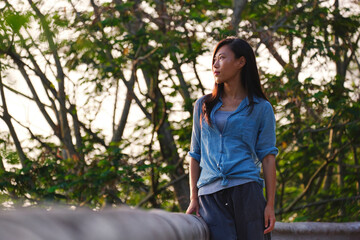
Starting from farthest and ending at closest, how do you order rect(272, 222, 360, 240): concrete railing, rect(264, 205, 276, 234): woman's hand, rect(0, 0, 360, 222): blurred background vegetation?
rect(0, 0, 360, 222): blurred background vegetation < rect(272, 222, 360, 240): concrete railing < rect(264, 205, 276, 234): woman's hand

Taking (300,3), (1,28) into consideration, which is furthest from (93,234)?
(300,3)

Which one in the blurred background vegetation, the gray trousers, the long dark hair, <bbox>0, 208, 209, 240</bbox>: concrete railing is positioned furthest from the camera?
the blurred background vegetation

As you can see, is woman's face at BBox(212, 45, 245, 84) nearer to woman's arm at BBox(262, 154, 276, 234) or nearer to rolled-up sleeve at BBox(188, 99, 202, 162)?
rolled-up sleeve at BBox(188, 99, 202, 162)

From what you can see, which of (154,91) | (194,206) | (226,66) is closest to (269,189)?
(194,206)

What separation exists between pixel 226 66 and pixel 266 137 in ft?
1.30

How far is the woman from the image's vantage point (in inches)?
107

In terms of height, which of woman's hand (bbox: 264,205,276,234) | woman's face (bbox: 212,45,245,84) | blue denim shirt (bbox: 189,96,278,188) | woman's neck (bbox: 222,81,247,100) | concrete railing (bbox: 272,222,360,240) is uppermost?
woman's face (bbox: 212,45,245,84)

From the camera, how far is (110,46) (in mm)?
8039

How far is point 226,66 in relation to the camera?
2990mm

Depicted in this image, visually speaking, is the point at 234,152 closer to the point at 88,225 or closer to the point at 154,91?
the point at 88,225

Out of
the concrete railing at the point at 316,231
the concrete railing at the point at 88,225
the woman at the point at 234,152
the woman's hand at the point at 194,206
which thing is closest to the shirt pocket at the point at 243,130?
the woman at the point at 234,152

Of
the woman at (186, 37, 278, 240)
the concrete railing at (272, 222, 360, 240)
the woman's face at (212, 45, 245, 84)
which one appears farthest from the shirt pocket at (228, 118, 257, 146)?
the concrete railing at (272, 222, 360, 240)

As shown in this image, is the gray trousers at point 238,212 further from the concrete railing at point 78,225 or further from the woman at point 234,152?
the concrete railing at point 78,225

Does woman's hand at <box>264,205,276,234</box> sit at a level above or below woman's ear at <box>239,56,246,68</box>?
below
